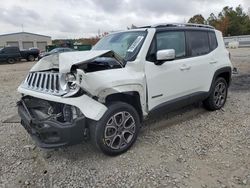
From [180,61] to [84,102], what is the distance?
2.02 m

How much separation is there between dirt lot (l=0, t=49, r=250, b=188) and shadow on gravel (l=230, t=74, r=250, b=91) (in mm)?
2912

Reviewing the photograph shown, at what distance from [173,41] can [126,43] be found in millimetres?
836

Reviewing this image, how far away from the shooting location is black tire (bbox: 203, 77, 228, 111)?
18.1 ft

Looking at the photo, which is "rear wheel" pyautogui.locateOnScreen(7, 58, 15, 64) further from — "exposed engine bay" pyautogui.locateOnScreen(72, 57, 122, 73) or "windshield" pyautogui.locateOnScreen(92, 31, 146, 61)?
"exposed engine bay" pyautogui.locateOnScreen(72, 57, 122, 73)

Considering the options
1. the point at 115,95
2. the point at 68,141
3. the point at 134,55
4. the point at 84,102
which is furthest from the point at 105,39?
the point at 68,141

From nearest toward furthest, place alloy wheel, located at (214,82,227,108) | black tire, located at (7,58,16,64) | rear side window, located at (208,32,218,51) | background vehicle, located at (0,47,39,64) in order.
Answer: rear side window, located at (208,32,218,51)
alloy wheel, located at (214,82,227,108)
background vehicle, located at (0,47,39,64)
black tire, located at (7,58,16,64)

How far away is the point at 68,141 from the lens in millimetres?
3311

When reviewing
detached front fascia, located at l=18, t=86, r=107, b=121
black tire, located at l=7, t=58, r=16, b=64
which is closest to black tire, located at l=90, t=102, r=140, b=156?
detached front fascia, located at l=18, t=86, r=107, b=121

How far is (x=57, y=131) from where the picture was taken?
326 cm

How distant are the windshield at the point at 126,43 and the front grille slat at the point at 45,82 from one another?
3.57 ft

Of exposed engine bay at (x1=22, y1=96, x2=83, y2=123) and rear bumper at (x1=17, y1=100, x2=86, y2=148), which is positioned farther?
exposed engine bay at (x1=22, y1=96, x2=83, y2=123)

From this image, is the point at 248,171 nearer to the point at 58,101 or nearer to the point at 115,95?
the point at 115,95

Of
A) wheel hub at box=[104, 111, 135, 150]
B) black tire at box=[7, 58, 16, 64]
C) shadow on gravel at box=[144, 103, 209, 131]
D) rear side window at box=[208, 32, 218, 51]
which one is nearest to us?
wheel hub at box=[104, 111, 135, 150]

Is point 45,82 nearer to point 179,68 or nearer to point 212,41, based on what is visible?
point 179,68
